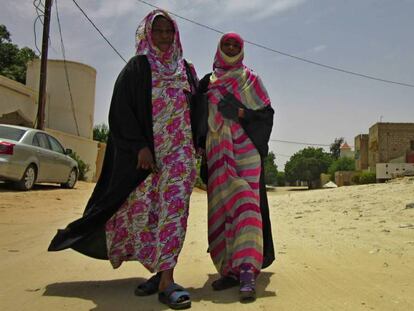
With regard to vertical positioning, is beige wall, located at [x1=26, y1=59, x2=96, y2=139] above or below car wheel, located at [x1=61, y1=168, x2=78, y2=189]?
above

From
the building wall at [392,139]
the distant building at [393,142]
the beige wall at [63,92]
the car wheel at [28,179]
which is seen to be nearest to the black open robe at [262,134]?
the car wheel at [28,179]

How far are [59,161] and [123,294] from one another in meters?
9.41

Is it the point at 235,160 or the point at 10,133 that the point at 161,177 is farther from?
the point at 10,133

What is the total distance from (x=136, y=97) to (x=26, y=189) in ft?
26.3

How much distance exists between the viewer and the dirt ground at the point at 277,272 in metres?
2.98

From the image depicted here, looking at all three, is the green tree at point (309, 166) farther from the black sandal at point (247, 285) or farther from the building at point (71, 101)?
the black sandal at point (247, 285)

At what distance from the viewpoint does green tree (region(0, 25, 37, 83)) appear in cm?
3256

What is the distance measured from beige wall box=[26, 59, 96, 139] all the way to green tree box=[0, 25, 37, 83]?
39.6 ft

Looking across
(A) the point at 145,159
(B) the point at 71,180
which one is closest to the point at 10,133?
(B) the point at 71,180

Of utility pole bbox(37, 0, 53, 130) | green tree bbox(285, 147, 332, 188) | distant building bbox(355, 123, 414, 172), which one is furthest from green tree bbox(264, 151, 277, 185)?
utility pole bbox(37, 0, 53, 130)

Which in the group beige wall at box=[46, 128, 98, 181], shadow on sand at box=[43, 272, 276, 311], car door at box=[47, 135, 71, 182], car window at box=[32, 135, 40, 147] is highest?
beige wall at box=[46, 128, 98, 181]

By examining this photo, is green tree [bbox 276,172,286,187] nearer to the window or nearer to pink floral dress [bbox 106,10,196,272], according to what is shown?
the window

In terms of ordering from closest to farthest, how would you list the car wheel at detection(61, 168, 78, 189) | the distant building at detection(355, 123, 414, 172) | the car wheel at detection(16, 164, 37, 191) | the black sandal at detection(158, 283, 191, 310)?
the black sandal at detection(158, 283, 191, 310), the car wheel at detection(16, 164, 37, 191), the car wheel at detection(61, 168, 78, 189), the distant building at detection(355, 123, 414, 172)

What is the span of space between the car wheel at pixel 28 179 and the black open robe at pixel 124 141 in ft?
24.3
